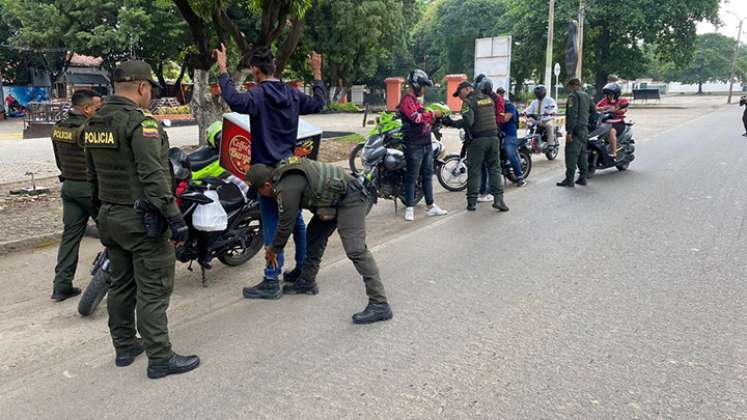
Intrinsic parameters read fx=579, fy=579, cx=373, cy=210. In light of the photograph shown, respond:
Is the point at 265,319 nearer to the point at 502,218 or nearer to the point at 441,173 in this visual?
the point at 502,218

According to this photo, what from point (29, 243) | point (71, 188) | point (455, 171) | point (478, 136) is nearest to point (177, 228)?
point (71, 188)

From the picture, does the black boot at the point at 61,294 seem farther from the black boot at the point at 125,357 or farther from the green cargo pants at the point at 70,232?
the black boot at the point at 125,357

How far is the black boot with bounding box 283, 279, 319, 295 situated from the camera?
4668mm

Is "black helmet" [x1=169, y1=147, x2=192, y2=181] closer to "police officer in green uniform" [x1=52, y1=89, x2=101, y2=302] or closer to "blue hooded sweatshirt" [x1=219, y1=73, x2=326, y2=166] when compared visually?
"blue hooded sweatshirt" [x1=219, y1=73, x2=326, y2=166]

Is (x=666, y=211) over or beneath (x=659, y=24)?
beneath

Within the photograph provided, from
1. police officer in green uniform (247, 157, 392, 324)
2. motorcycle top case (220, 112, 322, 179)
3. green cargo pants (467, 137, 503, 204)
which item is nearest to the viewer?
police officer in green uniform (247, 157, 392, 324)

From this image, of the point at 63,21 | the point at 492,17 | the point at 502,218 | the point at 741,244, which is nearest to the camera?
the point at 741,244

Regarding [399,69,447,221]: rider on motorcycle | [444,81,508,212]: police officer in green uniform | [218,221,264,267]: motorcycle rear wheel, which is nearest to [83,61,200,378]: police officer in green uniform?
[218,221,264,267]: motorcycle rear wheel

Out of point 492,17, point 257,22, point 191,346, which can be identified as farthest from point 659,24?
point 191,346

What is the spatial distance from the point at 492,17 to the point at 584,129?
136 ft

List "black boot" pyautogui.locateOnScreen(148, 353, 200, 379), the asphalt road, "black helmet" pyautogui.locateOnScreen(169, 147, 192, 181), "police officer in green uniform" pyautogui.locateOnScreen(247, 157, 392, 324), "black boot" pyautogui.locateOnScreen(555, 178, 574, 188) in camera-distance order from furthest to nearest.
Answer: "black boot" pyautogui.locateOnScreen(555, 178, 574, 188)
"black helmet" pyautogui.locateOnScreen(169, 147, 192, 181)
"police officer in green uniform" pyautogui.locateOnScreen(247, 157, 392, 324)
"black boot" pyautogui.locateOnScreen(148, 353, 200, 379)
the asphalt road

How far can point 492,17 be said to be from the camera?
47.4 metres

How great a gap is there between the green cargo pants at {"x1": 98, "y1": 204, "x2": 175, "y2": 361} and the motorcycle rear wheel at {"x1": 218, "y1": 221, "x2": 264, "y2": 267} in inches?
72.0

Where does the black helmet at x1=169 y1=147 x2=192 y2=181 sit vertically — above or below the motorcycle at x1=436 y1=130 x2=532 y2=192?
above
